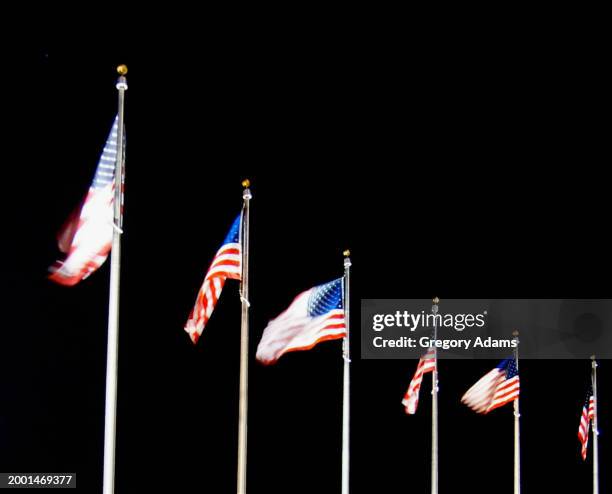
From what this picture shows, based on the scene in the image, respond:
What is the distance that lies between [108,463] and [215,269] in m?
4.34

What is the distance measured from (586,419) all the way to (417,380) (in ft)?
29.5

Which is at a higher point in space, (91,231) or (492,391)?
(91,231)

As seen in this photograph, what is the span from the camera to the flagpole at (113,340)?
14219mm

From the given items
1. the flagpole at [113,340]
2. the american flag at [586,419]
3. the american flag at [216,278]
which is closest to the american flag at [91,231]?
the flagpole at [113,340]

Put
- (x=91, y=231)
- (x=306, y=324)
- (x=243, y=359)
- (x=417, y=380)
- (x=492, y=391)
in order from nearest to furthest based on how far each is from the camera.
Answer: (x=91, y=231)
(x=243, y=359)
(x=306, y=324)
(x=417, y=380)
(x=492, y=391)

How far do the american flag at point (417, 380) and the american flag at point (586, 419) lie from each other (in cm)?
749

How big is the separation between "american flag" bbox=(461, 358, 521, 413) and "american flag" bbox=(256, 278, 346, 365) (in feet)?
24.2

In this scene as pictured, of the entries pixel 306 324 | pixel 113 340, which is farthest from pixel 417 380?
pixel 113 340

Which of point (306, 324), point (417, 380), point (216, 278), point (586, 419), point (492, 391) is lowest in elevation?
point (586, 419)

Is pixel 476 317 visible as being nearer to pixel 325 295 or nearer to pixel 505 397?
pixel 505 397

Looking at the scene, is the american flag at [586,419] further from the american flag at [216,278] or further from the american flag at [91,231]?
the american flag at [91,231]

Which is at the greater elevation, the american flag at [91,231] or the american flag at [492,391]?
the american flag at [91,231]

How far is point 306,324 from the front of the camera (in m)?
20.7

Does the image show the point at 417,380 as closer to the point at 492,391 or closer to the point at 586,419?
the point at 492,391
